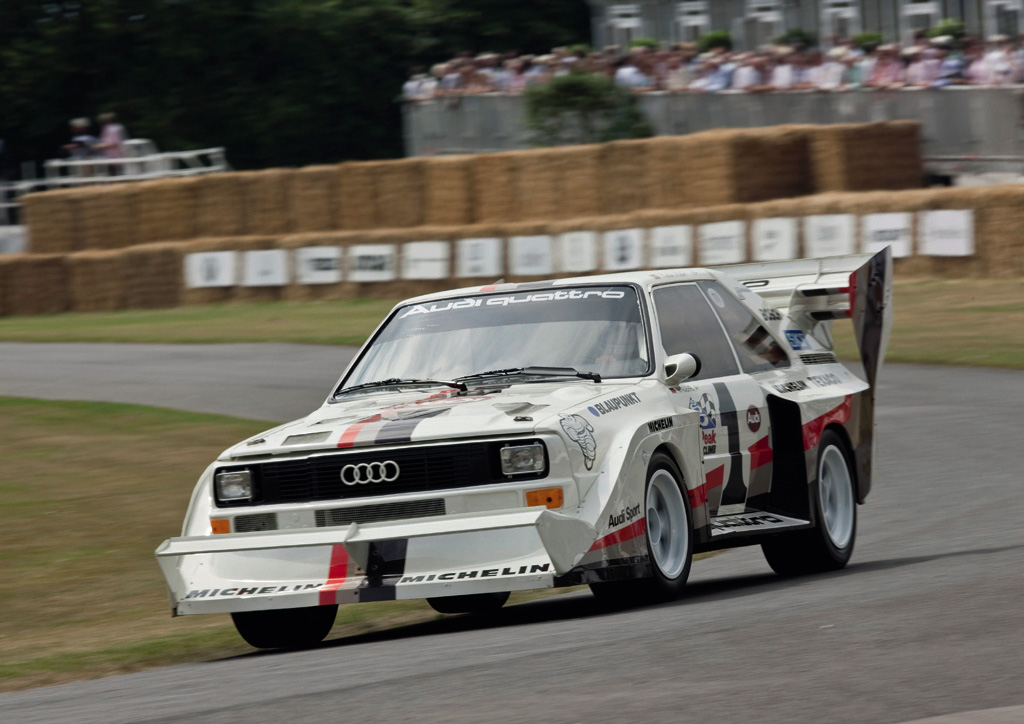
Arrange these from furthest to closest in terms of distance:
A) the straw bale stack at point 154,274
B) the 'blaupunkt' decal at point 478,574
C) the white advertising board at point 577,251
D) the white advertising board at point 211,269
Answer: the straw bale stack at point 154,274, the white advertising board at point 211,269, the white advertising board at point 577,251, the 'blaupunkt' decal at point 478,574

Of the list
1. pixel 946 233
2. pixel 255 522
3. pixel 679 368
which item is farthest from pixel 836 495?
pixel 946 233

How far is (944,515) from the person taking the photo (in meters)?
10.3

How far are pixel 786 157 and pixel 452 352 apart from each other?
2007cm

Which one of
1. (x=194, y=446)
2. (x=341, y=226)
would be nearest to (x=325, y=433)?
(x=194, y=446)

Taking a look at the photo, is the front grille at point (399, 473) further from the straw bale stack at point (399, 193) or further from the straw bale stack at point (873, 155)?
the straw bale stack at point (399, 193)

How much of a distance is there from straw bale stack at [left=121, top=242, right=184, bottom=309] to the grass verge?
0.36m

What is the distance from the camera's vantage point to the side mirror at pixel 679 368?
7.63 meters

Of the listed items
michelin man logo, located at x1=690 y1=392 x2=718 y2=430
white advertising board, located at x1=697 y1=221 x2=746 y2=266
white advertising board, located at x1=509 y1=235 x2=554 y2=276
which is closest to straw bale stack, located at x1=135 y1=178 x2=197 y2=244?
white advertising board, located at x1=509 y1=235 x2=554 y2=276

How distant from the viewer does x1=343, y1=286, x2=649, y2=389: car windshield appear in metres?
7.86

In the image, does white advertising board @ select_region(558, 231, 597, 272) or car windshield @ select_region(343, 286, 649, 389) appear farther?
white advertising board @ select_region(558, 231, 597, 272)

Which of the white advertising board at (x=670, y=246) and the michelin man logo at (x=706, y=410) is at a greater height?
the michelin man logo at (x=706, y=410)

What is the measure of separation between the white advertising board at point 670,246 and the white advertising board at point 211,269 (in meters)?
8.67

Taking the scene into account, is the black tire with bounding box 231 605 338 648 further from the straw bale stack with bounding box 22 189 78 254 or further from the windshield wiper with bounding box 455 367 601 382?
the straw bale stack with bounding box 22 189 78 254

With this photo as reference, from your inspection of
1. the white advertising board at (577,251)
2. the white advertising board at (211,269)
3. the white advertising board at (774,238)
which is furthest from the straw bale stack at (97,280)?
the white advertising board at (774,238)
